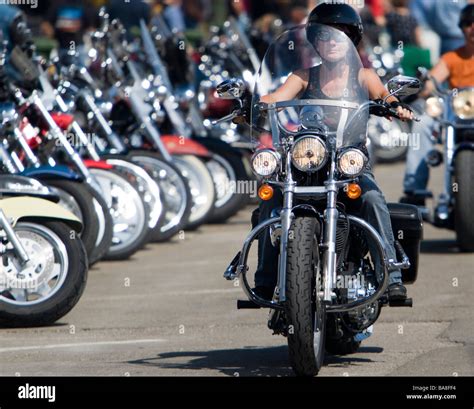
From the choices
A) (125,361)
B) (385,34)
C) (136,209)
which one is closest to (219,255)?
(136,209)

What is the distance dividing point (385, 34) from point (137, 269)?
12226 mm

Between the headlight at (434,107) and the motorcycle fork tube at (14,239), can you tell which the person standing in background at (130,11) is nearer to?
the headlight at (434,107)

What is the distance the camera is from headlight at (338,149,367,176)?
7.41 meters

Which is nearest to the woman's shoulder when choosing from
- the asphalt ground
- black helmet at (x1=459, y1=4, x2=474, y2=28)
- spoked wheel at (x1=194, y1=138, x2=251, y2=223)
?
the asphalt ground

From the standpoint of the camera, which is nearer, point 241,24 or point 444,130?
point 444,130

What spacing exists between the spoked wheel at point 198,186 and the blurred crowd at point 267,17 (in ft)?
9.23

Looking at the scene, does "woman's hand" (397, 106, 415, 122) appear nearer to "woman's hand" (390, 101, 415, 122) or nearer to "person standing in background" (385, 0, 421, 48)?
"woman's hand" (390, 101, 415, 122)

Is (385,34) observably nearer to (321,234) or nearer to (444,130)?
(444,130)

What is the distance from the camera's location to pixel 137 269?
12102 mm

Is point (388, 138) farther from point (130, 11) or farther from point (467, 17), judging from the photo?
point (467, 17)

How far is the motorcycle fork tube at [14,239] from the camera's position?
9172mm

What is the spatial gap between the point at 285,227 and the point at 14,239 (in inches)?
99.0
